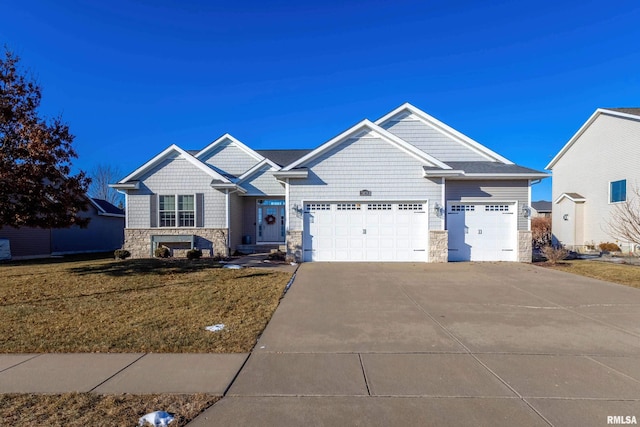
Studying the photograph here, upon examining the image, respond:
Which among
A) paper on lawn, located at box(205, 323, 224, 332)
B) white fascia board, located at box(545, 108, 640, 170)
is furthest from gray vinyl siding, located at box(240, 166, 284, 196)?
white fascia board, located at box(545, 108, 640, 170)

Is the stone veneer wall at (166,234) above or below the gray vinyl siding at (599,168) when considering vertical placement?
below

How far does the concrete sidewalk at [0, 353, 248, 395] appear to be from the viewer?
3.52 m

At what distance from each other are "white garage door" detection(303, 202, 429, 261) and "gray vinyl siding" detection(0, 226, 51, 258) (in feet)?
54.0

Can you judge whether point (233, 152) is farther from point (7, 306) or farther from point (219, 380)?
point (219, 380)

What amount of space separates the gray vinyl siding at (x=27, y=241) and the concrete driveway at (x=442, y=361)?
18462mm

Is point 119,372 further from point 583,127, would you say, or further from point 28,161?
point 583,127

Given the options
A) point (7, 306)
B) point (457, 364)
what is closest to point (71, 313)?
point (7, 306)

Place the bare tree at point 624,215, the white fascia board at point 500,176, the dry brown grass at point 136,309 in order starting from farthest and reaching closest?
1. the bare tree at point 624,215
2. the white fascia board at point 500,176
3. the dry brown grass at point 136,309

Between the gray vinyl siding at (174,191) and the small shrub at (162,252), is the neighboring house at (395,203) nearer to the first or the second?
the gray vinyl siding at (174,191)

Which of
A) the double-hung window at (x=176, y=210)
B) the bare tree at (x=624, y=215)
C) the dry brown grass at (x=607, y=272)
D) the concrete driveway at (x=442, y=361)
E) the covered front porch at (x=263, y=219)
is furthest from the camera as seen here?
the covered front porch at (x=263, y=219)

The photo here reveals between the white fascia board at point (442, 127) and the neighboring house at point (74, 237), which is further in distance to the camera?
the neighboring house at point (74, 237)

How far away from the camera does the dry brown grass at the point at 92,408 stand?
2.92m

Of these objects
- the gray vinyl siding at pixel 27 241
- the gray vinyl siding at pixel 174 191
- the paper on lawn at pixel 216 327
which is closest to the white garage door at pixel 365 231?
the gray vinyl siding at pixel 174 191

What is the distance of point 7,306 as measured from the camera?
6945mm
